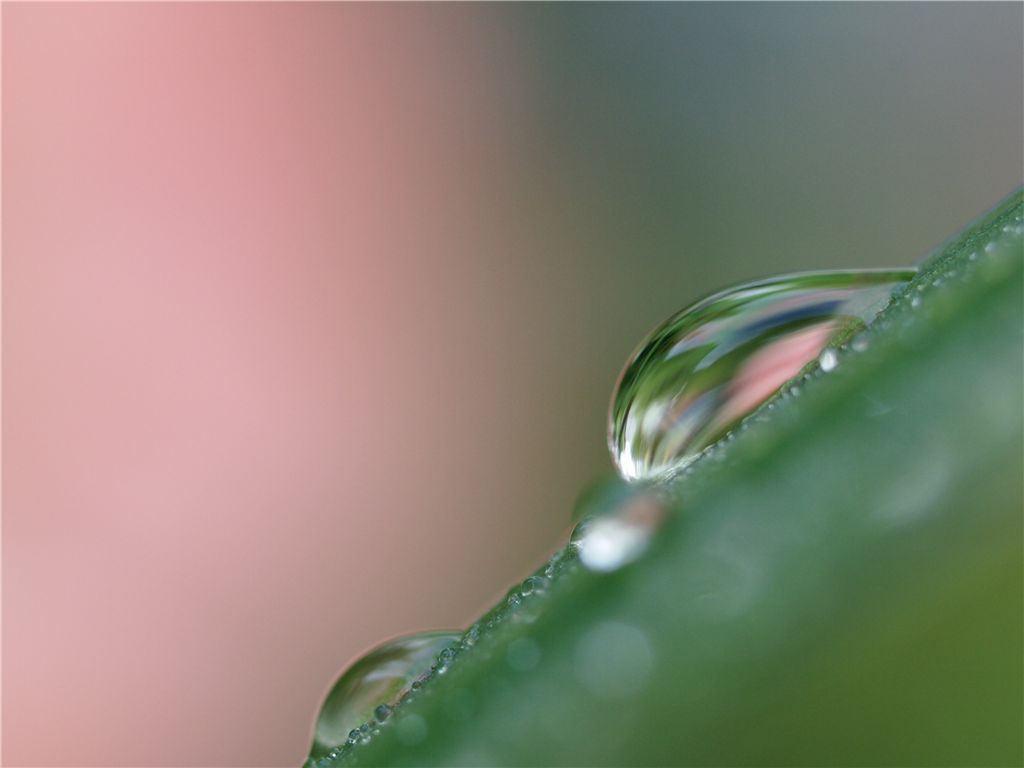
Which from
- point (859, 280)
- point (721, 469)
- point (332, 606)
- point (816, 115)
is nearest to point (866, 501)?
point (721, 469)

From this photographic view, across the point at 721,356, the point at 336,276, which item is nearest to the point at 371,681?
the point at 721,356

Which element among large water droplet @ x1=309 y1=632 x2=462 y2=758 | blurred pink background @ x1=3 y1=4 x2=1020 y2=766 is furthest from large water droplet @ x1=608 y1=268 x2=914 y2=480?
blurred pink background @ x1=3 y1=4 x2=1020 y2=766

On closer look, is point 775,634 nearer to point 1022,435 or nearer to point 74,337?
point 1022,435

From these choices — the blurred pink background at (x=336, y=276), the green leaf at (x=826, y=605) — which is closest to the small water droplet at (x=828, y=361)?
the green leaf at (x=826, y=605)

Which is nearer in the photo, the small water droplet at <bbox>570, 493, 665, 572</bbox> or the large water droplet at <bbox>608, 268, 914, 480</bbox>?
the small water droplet at <bbox>570, 493, 665, 572</bbox>

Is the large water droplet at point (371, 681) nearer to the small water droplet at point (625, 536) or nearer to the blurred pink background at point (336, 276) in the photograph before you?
the small water droplet at point (625, 536)

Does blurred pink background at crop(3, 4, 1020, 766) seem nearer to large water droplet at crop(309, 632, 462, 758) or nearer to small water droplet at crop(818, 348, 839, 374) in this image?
large water droplet at crop(309, 632, 462, 758)
